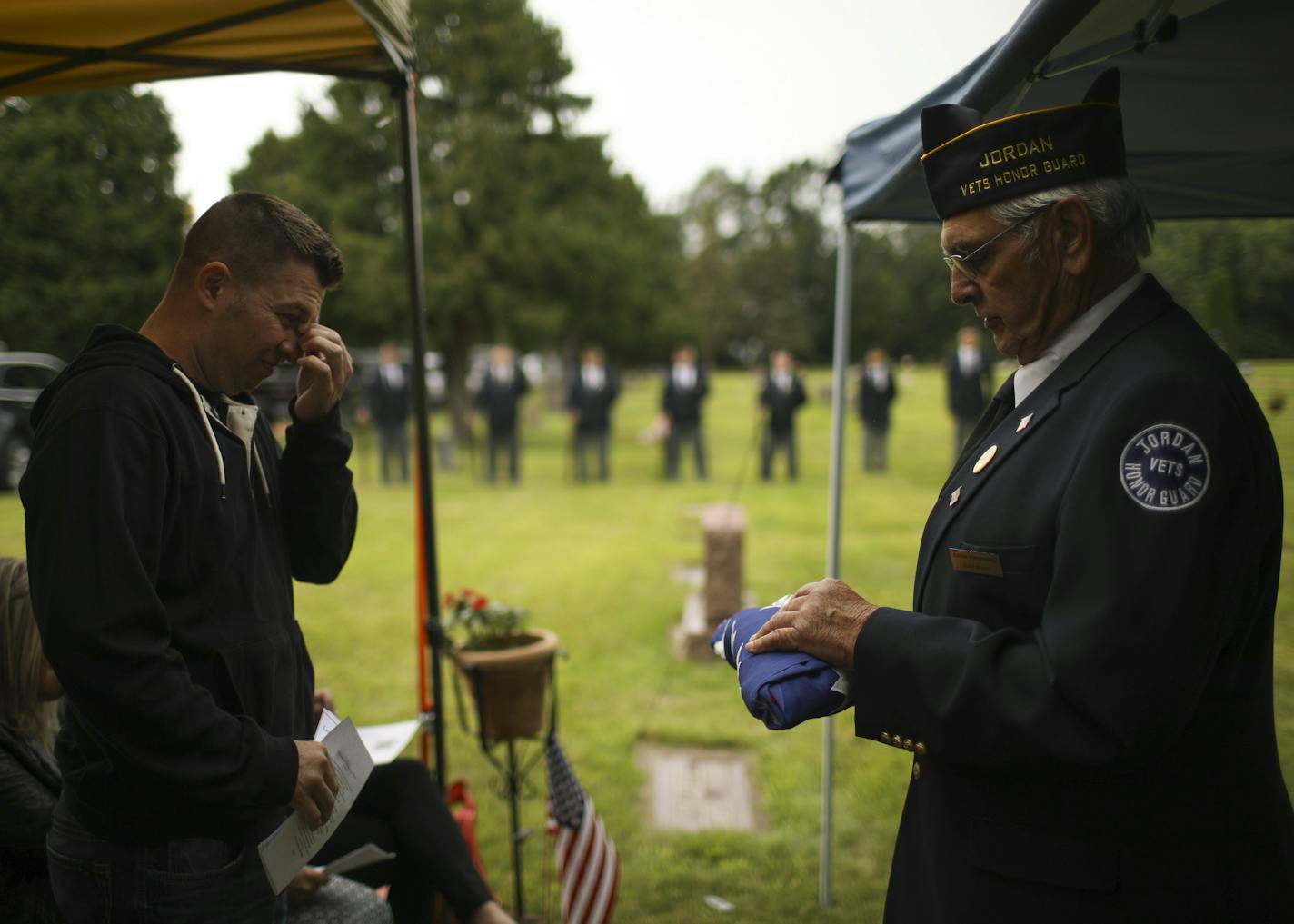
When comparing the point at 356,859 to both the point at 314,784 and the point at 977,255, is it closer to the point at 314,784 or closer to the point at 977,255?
the point at 314,784

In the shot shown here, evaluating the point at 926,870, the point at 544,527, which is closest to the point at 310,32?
the point at 926,870

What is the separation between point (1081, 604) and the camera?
121cm

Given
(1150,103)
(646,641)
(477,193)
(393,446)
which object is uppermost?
(477,193)

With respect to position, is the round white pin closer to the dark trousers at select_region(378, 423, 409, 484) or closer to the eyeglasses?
the eyeglasses

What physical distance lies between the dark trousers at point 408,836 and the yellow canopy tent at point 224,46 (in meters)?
0.65

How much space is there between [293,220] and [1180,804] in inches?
77.0

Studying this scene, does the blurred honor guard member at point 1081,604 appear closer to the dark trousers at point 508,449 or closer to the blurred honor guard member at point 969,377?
the blurred honor guard member at point 969,377

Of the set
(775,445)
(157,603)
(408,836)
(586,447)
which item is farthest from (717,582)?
(586,447)

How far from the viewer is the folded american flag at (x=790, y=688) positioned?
1.44m

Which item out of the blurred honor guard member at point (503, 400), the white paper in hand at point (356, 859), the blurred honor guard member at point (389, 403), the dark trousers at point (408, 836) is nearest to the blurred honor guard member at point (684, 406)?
the blurred honor guard member at point (503, 400)

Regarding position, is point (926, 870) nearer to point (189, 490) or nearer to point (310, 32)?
point (189, 490)

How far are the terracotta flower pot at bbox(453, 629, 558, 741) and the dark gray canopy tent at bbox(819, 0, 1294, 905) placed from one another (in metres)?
1.16

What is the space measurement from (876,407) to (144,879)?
15.6m

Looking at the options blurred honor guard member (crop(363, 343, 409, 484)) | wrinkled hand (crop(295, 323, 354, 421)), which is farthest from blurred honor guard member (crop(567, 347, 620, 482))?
wrinkled hand (crop(295, 323, 354, 421))
